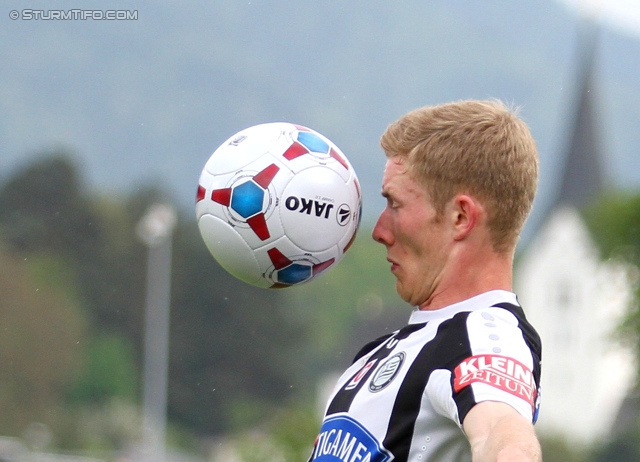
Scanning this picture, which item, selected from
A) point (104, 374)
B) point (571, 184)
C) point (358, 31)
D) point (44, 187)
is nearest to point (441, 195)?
Result: point (104, 374)

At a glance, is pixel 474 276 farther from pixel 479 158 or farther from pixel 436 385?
pixel 436 385

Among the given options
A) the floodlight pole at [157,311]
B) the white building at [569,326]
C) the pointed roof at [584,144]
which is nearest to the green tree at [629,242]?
the white building at [569,326]

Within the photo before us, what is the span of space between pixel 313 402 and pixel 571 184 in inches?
1037

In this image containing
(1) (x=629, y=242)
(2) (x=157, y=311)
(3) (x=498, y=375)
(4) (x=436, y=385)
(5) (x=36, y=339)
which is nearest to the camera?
(3) (x=498, y=375)

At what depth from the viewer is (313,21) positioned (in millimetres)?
157500

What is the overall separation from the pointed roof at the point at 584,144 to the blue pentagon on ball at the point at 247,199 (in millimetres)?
70062

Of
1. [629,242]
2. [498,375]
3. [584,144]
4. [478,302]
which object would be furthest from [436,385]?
[584,144]

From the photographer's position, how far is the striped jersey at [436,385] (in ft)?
7.54

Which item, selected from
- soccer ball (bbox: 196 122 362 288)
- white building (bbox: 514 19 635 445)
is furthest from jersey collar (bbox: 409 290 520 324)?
white building (bbox: 514 19 635 445)

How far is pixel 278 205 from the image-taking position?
315 cm

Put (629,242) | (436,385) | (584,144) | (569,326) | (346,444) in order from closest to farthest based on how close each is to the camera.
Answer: (436,385) → (346,444) → (629,242) → (569,326) → (584,144)

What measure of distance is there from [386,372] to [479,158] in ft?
2.06

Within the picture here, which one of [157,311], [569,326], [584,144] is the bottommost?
[569,326]

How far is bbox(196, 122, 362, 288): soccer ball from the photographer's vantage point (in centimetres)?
314
